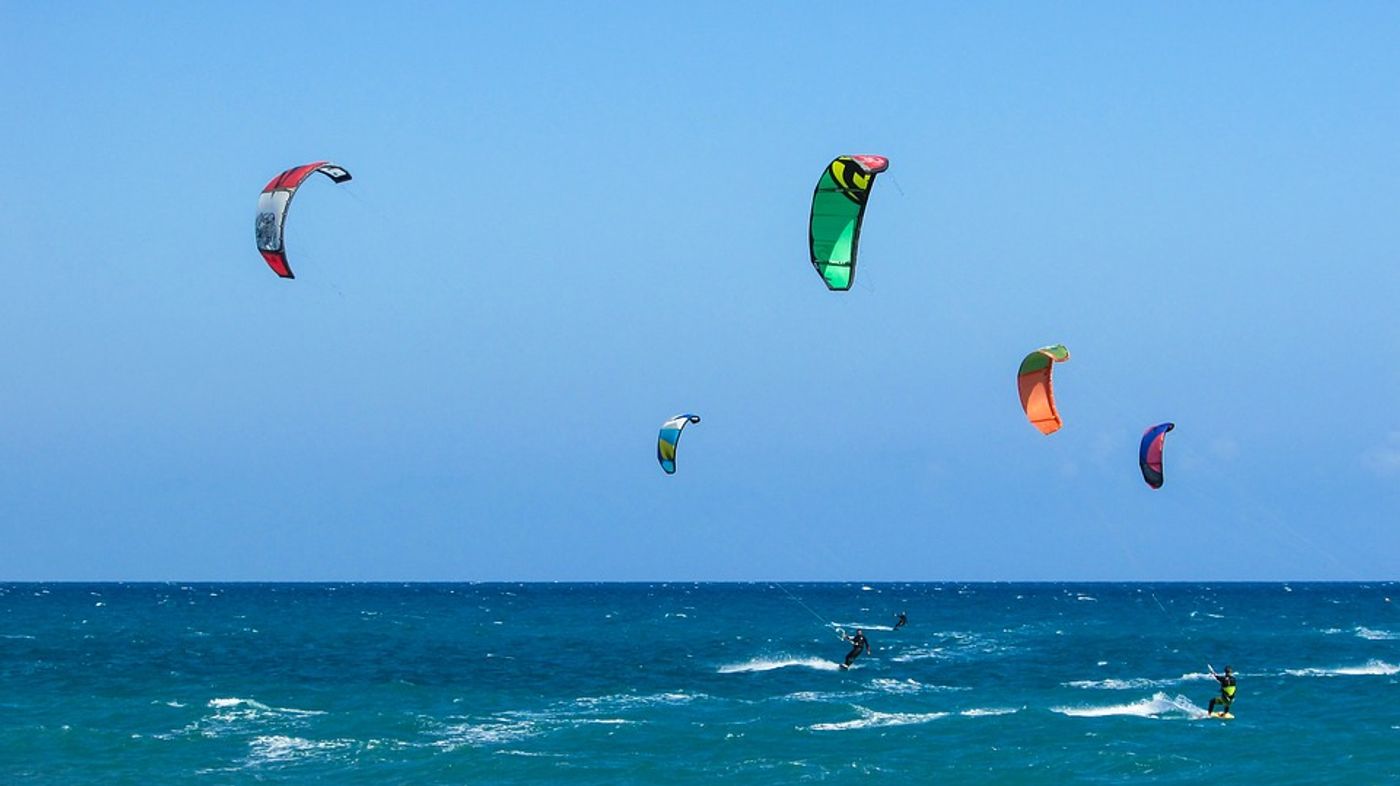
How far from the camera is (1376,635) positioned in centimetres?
7619

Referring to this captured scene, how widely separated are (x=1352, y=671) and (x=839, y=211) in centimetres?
3279

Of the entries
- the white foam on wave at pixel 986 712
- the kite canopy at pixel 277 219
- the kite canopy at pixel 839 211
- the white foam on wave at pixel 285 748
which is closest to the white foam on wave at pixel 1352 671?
the white foam on wave at pixel 986 712

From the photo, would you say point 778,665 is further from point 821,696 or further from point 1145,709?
point 1145,709

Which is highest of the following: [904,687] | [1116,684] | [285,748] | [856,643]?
[856,643]

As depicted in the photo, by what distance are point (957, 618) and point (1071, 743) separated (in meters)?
67.4

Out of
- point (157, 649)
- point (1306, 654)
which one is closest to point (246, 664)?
point (157, 649)

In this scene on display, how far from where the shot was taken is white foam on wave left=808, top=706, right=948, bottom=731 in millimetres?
35000

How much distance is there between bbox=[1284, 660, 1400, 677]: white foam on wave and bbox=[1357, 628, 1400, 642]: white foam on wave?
1950 cm

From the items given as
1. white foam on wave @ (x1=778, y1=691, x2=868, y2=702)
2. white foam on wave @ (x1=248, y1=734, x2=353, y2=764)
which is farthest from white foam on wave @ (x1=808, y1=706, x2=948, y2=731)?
white foam on wave @ (x1=248, y1=734, x2=353, y2=764)

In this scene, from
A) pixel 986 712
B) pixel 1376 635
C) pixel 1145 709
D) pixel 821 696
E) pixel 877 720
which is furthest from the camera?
pixel 1376 635

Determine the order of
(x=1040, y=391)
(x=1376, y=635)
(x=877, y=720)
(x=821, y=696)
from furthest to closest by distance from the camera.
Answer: (x=1376, y=635) < (x=821, y=696) < (x=877, y=720) < (x=1040, y=391)

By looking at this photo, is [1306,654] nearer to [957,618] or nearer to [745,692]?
[745,692]

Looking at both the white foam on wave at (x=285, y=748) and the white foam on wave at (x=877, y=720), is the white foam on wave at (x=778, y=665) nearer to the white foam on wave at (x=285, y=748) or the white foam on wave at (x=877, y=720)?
the white foam on wave at (x=877, y=720)

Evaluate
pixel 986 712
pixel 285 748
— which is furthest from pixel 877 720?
pixel 285 748
